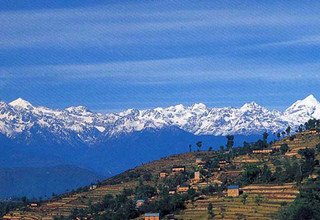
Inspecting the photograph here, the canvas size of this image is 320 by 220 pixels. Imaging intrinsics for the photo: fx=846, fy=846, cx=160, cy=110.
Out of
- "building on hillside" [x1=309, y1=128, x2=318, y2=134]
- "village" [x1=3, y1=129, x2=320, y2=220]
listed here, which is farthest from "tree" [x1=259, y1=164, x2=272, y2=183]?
"building on hillside" [x1=309, y1=128, x2=318, y2=134]

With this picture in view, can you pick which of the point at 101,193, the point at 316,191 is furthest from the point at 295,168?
the point at 101,193

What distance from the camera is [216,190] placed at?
145 meters

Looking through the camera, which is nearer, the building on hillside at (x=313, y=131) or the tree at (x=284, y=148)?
the tree at (x=284, y=148)

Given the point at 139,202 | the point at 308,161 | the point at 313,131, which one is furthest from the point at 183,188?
the point at 313,131

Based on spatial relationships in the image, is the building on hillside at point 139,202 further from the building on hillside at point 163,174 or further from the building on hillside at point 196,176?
the building on hillside at point 163,174

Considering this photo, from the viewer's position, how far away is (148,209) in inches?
5438

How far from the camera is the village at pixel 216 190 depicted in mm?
126963

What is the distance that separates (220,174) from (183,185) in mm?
8396

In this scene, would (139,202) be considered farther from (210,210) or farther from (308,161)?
(308,161)

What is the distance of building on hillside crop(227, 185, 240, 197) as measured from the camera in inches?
5295

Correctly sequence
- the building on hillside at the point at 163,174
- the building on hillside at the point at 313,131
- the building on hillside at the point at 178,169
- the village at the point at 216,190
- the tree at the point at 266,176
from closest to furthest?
the village at the point at 216,190
the tree at the point at 266,176
the building on hillside at the point at 313,131
the building on hillside at the point at 163,174
the building on hillside at the point at 178,169

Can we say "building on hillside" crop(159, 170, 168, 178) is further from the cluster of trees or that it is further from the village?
the cluster of trees

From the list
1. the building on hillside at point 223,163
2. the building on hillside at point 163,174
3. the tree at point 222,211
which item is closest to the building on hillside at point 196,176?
the building on hillside at point 223,163

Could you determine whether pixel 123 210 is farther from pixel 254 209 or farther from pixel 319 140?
pixel 319 140
